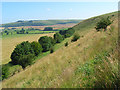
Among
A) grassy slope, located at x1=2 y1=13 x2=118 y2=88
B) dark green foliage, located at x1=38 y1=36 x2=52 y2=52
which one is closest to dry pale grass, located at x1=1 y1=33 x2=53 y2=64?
dark green foliage, located at x1=38 y1=36 x2=52 y2=52

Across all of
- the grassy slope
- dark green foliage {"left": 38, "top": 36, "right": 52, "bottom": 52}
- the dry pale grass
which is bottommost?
the dry pale grass

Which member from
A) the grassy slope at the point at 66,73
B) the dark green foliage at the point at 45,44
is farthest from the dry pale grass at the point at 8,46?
the grassy slope at the point at 66,73

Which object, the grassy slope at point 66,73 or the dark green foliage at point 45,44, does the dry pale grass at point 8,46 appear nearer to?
the dark green foliage at point 45,44

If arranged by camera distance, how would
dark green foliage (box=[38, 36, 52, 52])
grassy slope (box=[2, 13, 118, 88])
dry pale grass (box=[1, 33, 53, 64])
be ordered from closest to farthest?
grassy slope (box=[2, 13, 118, 88]) < dry pale grass (box=[1, 33, 53, 64]) < dark green foliage (box=[38, 36, 52, 52])

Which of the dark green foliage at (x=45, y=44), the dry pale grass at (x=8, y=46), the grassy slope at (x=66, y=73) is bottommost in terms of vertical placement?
the dry pale grass at (x=8, y=46)

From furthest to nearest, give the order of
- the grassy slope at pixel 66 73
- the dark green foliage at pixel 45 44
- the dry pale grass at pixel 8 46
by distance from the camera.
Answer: the dark green foliage at pixel 45 44 < the dry pale grass at pixel 8 46 < the grassy slope at pixel 66 73

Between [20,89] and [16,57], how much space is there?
1606 inches

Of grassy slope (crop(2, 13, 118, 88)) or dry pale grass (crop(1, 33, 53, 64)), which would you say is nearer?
grassy slope (crop(2, 13, 118, 88))

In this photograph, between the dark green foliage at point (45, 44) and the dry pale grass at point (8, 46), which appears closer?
the dry pale grass at point (8, 46)

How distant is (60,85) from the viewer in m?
3.43

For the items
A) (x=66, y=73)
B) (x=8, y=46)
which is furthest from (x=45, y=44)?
(x=66, y=73)

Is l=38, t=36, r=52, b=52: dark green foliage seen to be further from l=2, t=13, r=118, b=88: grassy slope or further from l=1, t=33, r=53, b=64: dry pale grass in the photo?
l=2, t=13, r=118, b=88: grassy slope

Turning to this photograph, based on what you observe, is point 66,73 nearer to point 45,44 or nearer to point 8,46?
point 45,44

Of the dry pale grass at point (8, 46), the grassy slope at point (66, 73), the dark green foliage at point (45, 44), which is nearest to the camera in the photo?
the grassy slope at point (66, 73)
